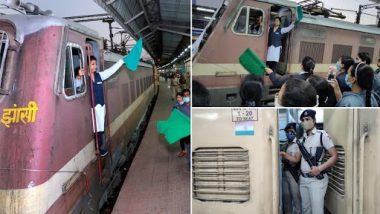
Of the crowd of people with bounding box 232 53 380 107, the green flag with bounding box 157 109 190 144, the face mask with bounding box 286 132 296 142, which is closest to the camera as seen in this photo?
the crowd of people with bounding box 232 53 380 107

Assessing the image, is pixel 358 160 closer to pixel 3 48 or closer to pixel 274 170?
pixel 274 170

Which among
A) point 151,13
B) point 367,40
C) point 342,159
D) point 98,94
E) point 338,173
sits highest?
point 151,13

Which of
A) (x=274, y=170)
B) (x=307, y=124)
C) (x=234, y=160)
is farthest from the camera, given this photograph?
(x=307, y=124)

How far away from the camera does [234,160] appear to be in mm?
2084

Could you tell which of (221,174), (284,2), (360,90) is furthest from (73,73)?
(360,90)

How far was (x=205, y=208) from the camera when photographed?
213 centimetres

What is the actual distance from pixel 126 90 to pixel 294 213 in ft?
14.3

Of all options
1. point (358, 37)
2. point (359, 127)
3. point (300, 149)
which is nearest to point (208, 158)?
point (359, 127)

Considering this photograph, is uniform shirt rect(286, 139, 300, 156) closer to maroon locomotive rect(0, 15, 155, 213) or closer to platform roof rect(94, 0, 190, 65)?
maroon locomotive rect(0, 15, 155, 213)

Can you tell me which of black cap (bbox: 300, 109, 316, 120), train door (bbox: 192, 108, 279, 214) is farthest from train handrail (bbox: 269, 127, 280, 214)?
black cap (bbox: 300, 109, 316, 120)

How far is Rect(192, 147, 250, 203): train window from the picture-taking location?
6.76ft

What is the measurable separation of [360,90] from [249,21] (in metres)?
0.88

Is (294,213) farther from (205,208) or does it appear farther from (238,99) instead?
(238,99)

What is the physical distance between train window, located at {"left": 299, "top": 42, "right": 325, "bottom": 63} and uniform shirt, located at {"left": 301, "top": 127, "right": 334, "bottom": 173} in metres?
0.62
